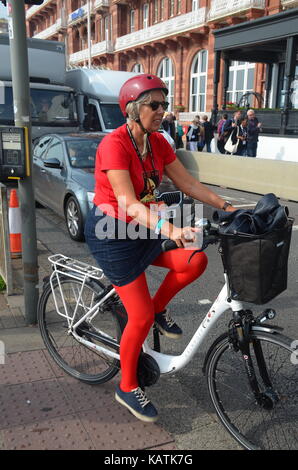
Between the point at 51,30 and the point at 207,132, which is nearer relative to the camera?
the point at 207,132

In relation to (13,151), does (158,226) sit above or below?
below

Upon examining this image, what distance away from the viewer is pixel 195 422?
2641mm

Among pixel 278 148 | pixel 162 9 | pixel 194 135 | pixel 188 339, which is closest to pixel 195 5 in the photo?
pixel 162 9

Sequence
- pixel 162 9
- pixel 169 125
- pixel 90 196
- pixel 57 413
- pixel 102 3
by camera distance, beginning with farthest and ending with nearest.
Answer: pixel 102 3
pixel 162 9
pixel 169 125
pixel 90 196
pixel 57 413

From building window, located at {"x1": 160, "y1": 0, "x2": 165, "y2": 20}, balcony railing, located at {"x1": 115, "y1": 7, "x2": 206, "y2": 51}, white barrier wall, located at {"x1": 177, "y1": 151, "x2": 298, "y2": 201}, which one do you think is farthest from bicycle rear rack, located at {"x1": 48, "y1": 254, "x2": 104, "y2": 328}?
building window, located at {"x1": 160, "y1": 0, "x2": 165, "y2": 20}

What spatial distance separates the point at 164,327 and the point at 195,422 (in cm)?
58

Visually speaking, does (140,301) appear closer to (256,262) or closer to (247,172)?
(256,262)

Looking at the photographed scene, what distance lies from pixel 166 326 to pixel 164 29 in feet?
103

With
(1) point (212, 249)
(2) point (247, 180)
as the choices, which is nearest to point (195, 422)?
(1) point (212, 249)

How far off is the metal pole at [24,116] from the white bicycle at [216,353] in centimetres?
59

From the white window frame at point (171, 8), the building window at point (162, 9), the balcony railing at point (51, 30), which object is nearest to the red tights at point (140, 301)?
the white window frame at point (171, 8)

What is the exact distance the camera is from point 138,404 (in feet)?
8.48

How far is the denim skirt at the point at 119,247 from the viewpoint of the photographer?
250 centimetres
